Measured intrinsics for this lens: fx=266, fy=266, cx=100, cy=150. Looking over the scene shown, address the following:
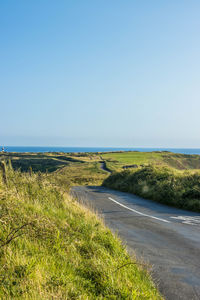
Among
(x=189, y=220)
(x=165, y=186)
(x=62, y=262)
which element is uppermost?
(x=62, y=262)

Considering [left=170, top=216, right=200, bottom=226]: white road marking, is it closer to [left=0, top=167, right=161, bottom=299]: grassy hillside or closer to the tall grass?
the tall grass

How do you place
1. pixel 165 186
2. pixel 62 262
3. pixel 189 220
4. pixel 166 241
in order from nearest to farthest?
pixel 62 262 → pixel 166 241 → pixel 189 220 → pixel 165 186

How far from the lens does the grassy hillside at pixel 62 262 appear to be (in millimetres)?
3787

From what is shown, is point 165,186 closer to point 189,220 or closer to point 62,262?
point 189,220

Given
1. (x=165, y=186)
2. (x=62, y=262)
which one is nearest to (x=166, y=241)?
(x=62, y=262)

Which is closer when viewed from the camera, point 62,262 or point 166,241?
point 62,262

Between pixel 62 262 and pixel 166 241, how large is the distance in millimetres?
4027

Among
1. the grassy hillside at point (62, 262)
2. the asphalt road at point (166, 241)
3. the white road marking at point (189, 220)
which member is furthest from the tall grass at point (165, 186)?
the grassy hillside at point (62, 262)

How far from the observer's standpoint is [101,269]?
455 centimetres

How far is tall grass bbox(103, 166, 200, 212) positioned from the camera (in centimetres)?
1436

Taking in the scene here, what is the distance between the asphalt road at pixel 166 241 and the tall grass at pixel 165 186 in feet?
3.78

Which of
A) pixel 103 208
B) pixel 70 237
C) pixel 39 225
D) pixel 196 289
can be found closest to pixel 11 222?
pixel 39 225

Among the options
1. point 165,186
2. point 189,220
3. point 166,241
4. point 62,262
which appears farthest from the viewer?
point 165,186

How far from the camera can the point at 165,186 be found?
1711cm
